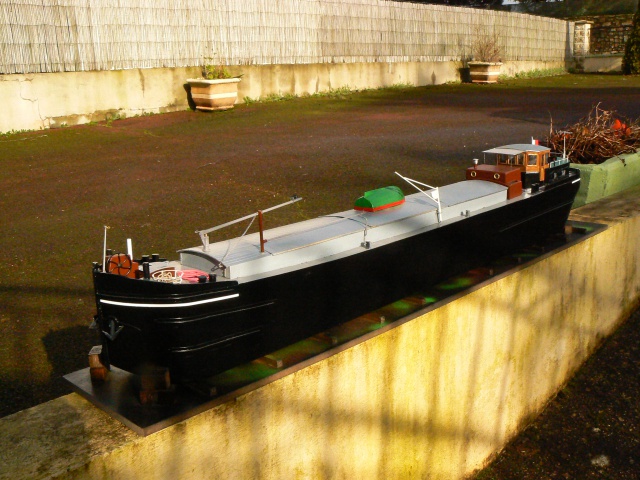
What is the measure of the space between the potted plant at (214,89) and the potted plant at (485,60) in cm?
1109

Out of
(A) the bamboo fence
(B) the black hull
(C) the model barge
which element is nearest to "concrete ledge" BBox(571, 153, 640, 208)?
(C) the model barge

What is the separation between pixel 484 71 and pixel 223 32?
10.7 metres

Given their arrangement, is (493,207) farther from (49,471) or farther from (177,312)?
(49,471)

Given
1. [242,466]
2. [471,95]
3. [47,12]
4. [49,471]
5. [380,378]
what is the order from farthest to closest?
[471,95]
[47,12]
[380,378]
[242,466]
[49,471]

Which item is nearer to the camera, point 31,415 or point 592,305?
point 31,415

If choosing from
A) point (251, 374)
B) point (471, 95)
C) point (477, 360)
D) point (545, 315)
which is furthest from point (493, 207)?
point (471, 95)

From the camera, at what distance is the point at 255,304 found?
3.20 m

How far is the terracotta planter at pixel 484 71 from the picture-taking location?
23234 mm

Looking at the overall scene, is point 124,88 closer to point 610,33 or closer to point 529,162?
point 529,162

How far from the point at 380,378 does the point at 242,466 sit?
1.12 metres

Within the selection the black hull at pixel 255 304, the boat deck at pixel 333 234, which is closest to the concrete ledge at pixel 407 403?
the black hull at pixel 255 304

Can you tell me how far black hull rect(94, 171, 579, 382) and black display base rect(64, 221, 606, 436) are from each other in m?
0.08

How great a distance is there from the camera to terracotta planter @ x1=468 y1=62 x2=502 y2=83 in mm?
23234

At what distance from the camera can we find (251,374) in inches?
130
